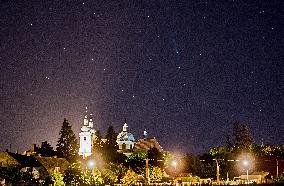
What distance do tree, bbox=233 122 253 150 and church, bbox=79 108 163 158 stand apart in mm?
29302

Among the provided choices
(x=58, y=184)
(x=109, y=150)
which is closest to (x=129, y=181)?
(x=58, y=184)

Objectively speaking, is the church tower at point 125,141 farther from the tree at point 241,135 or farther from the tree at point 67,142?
the tree at point 241,135

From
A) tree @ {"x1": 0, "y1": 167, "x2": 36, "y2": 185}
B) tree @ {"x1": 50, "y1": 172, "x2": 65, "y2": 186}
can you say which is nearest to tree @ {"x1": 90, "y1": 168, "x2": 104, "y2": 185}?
tree @ {"x1": 50, "y1": 172, "x2": 65, "y2": 186}

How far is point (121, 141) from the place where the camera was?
145875mm

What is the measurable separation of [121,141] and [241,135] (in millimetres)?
37476

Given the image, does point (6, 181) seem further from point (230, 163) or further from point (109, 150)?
point (109, 150)

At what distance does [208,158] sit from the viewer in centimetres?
9706

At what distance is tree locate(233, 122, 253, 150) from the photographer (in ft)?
394

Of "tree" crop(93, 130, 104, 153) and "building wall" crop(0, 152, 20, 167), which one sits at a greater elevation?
"tree" crop(93, 130, 104, 153)

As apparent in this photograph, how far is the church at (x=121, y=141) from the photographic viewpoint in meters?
132

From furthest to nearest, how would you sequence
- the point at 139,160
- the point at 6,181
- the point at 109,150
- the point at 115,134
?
the point at 115,134, the point at 109,150, the point at 139,160, the point at 6,181

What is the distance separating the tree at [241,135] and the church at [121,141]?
2930 cm

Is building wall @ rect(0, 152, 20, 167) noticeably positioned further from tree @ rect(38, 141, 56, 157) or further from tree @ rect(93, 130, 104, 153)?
tree @ rect(38, 141, 56, 157)

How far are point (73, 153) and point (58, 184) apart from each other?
233 feet
